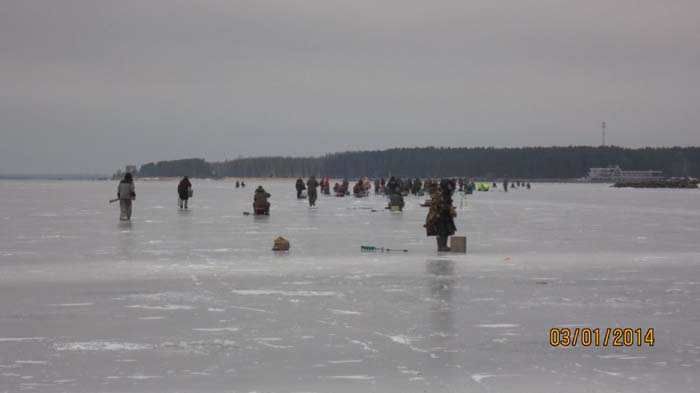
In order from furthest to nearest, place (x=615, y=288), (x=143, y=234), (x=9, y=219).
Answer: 1. (x=9, y=219)
2. (x=143, y=234)
3. (x=615, y=288)

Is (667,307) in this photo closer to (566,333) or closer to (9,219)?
(566,333)

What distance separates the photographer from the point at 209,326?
28.9ft

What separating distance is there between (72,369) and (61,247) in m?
12.2

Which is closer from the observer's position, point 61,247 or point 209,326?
point 209,326

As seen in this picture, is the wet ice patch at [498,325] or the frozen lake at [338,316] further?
the wet ice patch at [498,325]

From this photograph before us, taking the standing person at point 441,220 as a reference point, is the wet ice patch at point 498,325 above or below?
below

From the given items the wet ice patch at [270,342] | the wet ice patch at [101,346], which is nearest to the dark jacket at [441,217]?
the wet ice patch at [270,342]

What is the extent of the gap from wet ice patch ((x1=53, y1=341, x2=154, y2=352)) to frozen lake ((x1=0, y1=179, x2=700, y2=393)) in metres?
0.02

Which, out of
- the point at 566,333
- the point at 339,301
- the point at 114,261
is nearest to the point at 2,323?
the point at 339,301

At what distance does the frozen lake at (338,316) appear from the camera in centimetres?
664

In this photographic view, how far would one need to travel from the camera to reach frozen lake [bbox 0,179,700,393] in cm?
664
